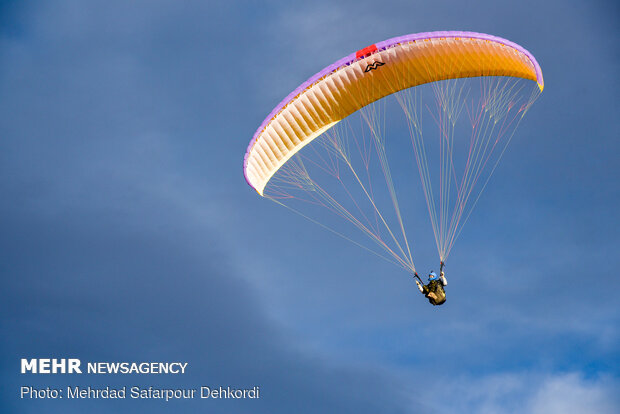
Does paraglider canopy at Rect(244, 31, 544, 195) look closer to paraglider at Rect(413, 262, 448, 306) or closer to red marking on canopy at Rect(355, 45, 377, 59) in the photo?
red marking on canopy at Rect(355, 45, 377, 59)

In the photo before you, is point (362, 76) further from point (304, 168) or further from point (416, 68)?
point (304, 168)

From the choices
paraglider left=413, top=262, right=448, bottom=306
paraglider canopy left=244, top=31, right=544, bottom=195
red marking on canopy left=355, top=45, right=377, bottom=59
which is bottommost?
paraglider left=413, top=262, right=448, bottom=306

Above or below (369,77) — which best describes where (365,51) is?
above

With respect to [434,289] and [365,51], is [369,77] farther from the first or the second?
[434,289]

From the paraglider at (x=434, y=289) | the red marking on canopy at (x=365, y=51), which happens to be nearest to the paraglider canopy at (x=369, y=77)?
the red marking on canopy at (x=365, y=51)

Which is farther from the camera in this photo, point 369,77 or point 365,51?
point 369,77

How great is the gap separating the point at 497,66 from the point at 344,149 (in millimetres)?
6030

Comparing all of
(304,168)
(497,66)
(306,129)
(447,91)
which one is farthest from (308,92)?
(497,66)

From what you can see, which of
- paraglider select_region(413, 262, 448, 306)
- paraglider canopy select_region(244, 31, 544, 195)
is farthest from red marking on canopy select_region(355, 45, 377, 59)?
paraglider select_region(413, 262, 448, 306)

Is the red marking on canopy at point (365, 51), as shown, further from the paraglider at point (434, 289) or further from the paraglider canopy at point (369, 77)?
the paraglider at point (434, 289)

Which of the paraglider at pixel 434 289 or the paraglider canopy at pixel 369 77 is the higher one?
the paraglider canopy at pixel 369 77

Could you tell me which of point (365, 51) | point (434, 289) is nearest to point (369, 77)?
point (365, 51)

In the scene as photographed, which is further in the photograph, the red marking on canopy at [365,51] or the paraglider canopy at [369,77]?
the red marking on canopy at [365,51]

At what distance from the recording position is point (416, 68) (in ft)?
83.3
